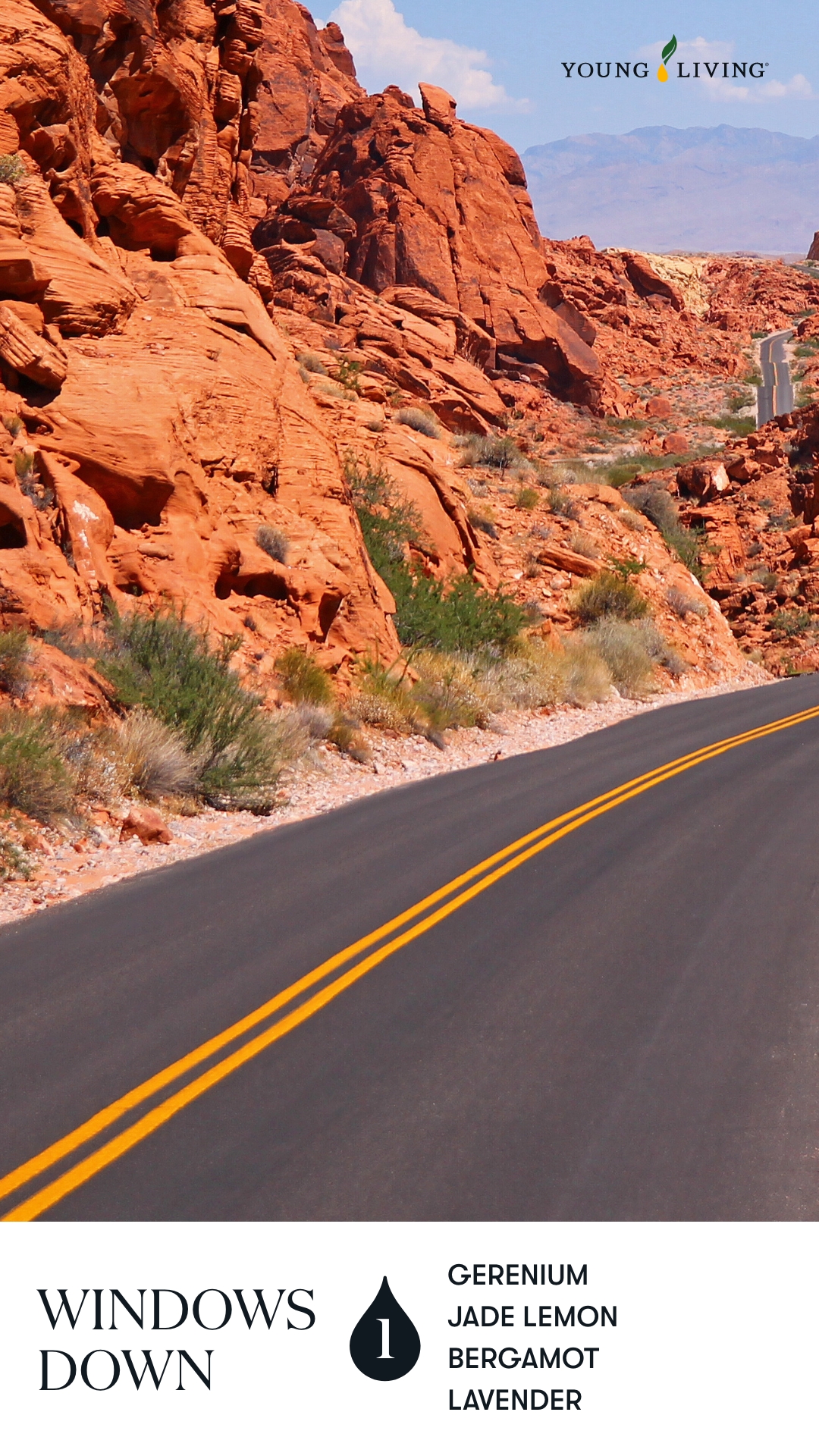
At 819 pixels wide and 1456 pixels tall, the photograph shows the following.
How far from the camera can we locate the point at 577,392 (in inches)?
2446

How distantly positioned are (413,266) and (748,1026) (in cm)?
5363

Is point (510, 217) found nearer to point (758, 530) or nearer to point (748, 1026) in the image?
point (758, 530)

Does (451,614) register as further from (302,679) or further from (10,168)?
(10,168)

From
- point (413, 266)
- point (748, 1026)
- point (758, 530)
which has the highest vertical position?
point (413, 266)

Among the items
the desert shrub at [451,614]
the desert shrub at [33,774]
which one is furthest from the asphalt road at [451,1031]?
the desert shrub at [451,614]

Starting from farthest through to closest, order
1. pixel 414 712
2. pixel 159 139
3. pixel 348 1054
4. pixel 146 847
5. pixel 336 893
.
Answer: pixel 159 139
pixel 414 712
pixel 146 847
pixel 336 893
pixel 348 1054

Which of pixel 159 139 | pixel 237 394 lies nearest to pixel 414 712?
pixel 237 394

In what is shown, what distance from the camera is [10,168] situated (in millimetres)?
15406

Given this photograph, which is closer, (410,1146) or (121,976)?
(410,1146)
